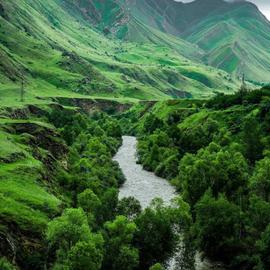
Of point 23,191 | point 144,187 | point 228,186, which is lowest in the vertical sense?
point 144,187

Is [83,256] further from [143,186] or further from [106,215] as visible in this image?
[143,186]

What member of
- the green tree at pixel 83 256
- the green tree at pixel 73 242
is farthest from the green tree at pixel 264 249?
the green tree at pixel 83 256

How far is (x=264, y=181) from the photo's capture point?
107 m

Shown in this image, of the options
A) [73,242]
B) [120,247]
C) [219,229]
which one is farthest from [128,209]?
[73,242]

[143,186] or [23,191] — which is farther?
[143,186]

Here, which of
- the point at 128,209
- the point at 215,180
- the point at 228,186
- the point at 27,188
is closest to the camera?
the point at 27,188

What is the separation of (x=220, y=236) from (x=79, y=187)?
33590mm

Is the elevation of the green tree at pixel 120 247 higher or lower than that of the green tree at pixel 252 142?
lower

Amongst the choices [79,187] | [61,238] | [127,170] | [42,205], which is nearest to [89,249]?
[61,238]

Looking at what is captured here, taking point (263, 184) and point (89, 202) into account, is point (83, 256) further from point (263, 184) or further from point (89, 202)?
point (263, 184)

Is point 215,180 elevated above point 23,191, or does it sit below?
above

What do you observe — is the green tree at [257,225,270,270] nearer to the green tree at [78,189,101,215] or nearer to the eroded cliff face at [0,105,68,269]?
the green tree at [78,189,101,215]

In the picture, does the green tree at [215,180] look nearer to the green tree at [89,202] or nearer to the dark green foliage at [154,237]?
the dark green foliage at [154,237]

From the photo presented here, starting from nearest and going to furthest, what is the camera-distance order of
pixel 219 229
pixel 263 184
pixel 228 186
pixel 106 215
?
pixel 106 215 → pixel 219 229 → pixel 263 184 → pixel 228 186
